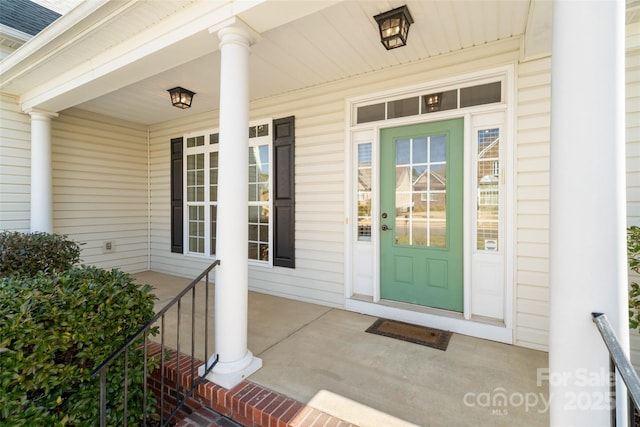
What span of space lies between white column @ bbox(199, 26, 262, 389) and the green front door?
1.75m

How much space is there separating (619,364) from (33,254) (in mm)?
4327

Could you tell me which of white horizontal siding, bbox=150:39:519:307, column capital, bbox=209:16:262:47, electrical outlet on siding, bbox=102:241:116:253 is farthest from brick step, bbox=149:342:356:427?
electrical outlet on siding, bbox=102:241:116:253

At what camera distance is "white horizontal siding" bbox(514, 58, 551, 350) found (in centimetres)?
255

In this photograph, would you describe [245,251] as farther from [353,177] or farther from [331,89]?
[331,89]

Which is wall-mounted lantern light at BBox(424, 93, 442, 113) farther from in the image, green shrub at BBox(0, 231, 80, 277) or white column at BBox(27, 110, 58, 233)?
white column at BBox(27, 110, 58, 233)

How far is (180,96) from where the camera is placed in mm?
3775

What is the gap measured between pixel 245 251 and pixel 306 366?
1.00 meters

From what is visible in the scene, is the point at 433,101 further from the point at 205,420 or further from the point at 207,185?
the point at 207,185

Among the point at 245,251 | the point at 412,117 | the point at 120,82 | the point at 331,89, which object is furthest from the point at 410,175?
the point at 120,82

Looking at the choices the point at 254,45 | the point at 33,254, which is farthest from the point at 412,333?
the point at 33,254

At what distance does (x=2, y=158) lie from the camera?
12.8 ft

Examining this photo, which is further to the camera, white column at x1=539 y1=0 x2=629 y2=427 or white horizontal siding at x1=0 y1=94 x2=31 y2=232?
white horizontal siding at x1=0 y1=94 x2=31 y2=232

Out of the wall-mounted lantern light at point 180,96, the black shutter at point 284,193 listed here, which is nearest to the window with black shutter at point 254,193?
the black shutter at point 284,193

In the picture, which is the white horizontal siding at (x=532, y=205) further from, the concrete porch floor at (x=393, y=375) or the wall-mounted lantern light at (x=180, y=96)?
the wall-mounted lantern light at (x=180, y=96)
